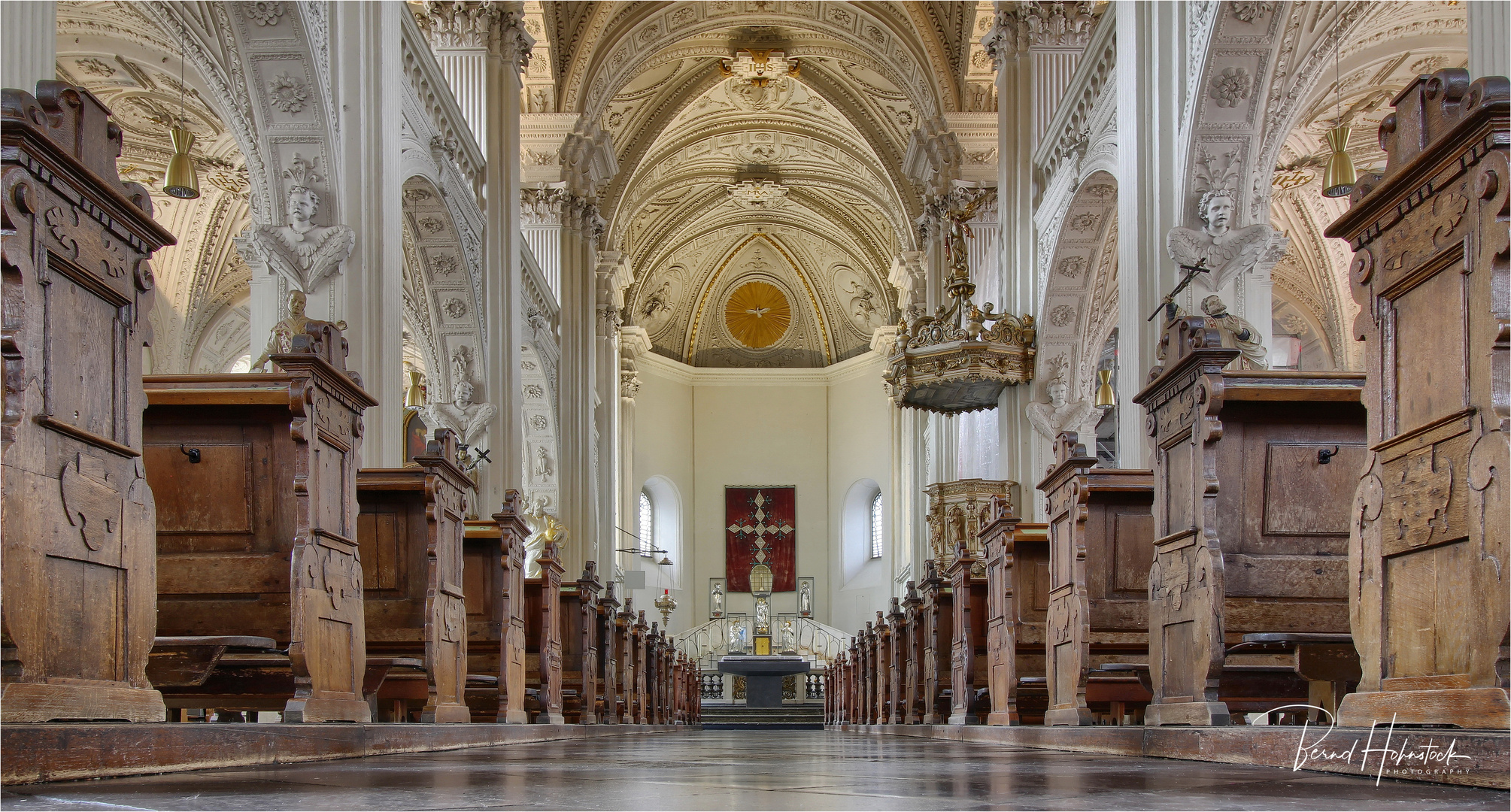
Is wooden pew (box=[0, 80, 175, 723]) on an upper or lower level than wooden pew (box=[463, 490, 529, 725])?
upper

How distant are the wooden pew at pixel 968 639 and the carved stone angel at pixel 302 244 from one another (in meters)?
4.38

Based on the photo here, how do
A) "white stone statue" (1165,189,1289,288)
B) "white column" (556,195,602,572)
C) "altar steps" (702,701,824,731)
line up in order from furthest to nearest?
"altar steps" (702,701,824,731), "white column" (556,195,602,572), "white stone statue" (1165,189,1289,288)

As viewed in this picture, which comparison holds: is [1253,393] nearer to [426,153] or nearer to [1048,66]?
[426,153]

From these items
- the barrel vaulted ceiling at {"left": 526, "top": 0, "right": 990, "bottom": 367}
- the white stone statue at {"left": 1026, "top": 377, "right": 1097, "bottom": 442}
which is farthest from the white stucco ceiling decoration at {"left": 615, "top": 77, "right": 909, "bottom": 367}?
the white stone statue at {"left": 1026, "top": 377, "right": 1097, "bottom": 442}

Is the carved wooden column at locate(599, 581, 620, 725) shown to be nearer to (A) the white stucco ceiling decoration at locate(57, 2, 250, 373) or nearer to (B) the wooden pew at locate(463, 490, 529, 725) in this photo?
(B) the wooden pew at locate(463, 490, 529, 725)

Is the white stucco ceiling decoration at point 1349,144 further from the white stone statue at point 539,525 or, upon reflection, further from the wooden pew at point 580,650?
the white stone statue at point 539,525

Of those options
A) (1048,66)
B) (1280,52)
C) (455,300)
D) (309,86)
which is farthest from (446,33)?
(1280,52)

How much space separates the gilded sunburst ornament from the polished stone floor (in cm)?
2843

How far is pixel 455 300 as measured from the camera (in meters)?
12.6

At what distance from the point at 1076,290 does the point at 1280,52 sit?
4.89 m

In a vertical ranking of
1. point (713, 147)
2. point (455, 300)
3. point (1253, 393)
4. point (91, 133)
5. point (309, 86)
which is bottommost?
point (1253, 393)

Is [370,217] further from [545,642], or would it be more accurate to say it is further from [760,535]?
[760,535]

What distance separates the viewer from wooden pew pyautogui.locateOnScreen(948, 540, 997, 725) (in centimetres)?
809

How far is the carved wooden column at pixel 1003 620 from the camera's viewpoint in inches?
270
